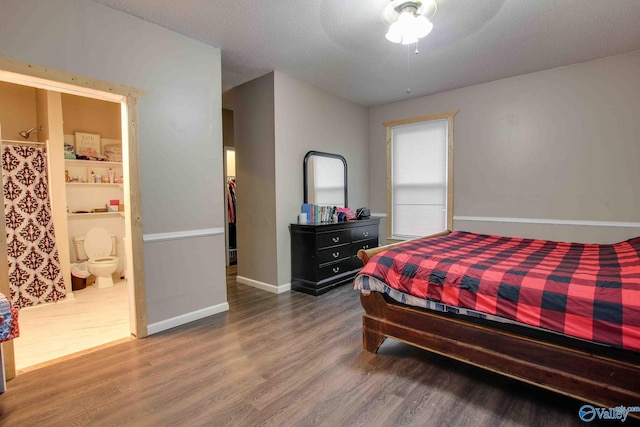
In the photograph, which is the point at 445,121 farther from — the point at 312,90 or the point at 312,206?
the point at 312,206

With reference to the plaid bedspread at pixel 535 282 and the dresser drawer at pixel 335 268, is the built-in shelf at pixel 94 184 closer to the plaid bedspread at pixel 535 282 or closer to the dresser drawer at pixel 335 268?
the dresser drawer at pixel 335 268

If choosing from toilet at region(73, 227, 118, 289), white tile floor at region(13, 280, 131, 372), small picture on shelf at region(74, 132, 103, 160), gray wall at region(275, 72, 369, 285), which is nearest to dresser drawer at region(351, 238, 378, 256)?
gray wall at region(275, 72, 369, 285)

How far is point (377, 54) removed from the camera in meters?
3.23

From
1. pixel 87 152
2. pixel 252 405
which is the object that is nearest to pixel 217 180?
pixel 252 405

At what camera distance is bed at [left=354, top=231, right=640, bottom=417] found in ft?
4.89

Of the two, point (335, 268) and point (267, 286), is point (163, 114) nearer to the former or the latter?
point (267, 286)

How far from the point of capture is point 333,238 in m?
3.92

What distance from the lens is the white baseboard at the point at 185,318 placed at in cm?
271

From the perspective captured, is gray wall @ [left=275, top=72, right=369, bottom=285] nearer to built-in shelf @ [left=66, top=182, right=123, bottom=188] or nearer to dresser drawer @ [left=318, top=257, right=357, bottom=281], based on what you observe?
dresser drawer @ [left=318, top=257, right=357, bottom=281]

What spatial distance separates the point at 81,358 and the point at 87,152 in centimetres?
294

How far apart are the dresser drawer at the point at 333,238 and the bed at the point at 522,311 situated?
4.46ft

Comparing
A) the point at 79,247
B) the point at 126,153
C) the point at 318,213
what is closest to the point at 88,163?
the point at 79,247

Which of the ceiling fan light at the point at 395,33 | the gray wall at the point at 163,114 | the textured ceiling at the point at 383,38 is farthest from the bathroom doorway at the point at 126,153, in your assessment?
the ceiling fan light at the point at 395,33

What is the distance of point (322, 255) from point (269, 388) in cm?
196
